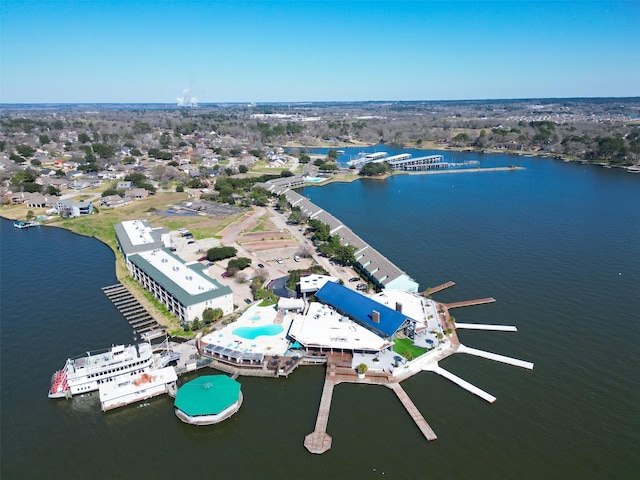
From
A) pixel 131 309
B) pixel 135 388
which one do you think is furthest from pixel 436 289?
pixel 131 309

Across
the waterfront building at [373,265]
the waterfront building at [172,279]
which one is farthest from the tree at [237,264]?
the waterfront building at [373,265]

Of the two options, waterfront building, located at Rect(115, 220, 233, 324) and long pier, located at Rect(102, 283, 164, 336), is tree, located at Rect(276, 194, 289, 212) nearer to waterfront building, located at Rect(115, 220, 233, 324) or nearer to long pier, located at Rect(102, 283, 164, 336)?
waterfront building, located at Rect(115, 220, 233, 324)

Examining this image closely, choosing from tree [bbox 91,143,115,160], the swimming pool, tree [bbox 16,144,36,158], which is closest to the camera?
the swimming pool

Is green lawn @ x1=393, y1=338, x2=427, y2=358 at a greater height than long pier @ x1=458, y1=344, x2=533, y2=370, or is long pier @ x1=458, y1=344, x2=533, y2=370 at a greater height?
green lawn @ x1=393, y1=338, x2=427, y2=358

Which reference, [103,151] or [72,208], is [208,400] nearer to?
[72,208]

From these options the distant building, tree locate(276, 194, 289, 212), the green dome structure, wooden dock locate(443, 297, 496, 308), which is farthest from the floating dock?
the distant building

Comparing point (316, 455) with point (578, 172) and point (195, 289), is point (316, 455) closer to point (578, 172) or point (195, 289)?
point (195, 289)

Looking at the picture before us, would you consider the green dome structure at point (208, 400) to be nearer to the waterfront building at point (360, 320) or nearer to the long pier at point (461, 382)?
the waterfront building at point (360, 320)
